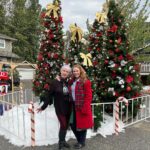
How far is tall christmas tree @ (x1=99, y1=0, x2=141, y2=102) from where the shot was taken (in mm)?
7383

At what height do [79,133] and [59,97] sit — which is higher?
[59,97]

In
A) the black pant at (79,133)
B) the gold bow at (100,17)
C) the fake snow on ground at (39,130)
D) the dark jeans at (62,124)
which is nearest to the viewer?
the dark jeans at (62,124)

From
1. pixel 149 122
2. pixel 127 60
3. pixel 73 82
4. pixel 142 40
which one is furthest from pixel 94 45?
pixel 142 40

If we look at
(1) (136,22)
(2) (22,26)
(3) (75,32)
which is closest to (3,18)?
(2) (22,26)

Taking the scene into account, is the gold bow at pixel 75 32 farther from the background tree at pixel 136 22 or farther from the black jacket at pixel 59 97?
the background tree at pixel 136 22

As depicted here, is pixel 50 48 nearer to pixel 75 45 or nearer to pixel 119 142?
pixel 75 45

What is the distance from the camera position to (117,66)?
740 centimetres

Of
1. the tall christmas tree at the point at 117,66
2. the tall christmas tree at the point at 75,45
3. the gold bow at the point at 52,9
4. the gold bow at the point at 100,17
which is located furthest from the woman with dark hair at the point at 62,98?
the gold bow at the point at 100,17

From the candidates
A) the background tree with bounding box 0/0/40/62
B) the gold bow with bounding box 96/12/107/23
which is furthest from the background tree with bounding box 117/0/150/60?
the background tree with bounding box 0/0/40/62

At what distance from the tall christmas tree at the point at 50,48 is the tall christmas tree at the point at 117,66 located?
177cm

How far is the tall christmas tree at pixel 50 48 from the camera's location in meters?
8.62

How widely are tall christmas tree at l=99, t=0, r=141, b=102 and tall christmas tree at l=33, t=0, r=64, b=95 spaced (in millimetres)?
1767

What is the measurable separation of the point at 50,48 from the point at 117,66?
2.43 meters

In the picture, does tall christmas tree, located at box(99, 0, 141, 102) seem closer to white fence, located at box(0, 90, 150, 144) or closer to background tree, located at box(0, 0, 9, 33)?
white fence, located at box(0, 90, 150, 144)
